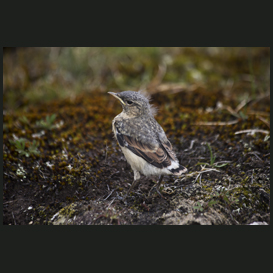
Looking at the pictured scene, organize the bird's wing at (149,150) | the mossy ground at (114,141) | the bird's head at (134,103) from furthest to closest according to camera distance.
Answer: the bird's head at (134,103)
the bird's wing at (149,150)
the mossy ground at (114,141)

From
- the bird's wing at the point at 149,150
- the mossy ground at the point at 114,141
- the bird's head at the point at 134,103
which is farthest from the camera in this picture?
the bird's head at the point at 134,103

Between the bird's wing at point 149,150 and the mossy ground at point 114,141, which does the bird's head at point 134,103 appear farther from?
the mossy ground at point 114,141

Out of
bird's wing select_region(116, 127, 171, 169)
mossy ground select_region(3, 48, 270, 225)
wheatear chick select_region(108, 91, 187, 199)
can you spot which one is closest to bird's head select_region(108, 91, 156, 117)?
wheatear chick select_region(108, 91, 187, 199)

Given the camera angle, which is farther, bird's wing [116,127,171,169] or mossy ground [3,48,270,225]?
bird's wing [116,127,171,169]

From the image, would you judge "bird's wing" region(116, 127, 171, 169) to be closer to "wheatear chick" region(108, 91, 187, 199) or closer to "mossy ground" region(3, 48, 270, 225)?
"wheatear chick" region(108, 91, 187, 199)

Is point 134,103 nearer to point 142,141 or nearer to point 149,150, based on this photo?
point 142,141

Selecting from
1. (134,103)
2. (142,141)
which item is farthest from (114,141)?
(142,141)

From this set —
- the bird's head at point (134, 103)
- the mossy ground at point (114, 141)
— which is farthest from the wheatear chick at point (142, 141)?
the mossy ground at point (114, 141)

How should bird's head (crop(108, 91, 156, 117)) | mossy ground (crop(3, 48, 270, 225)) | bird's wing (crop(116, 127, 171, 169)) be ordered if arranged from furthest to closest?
bird's head (crop(108, 91, 156, 117)), bird's wing (crop(116, 127, 171, 169)), mossy ground (crop(3, 48, 270, 225))
